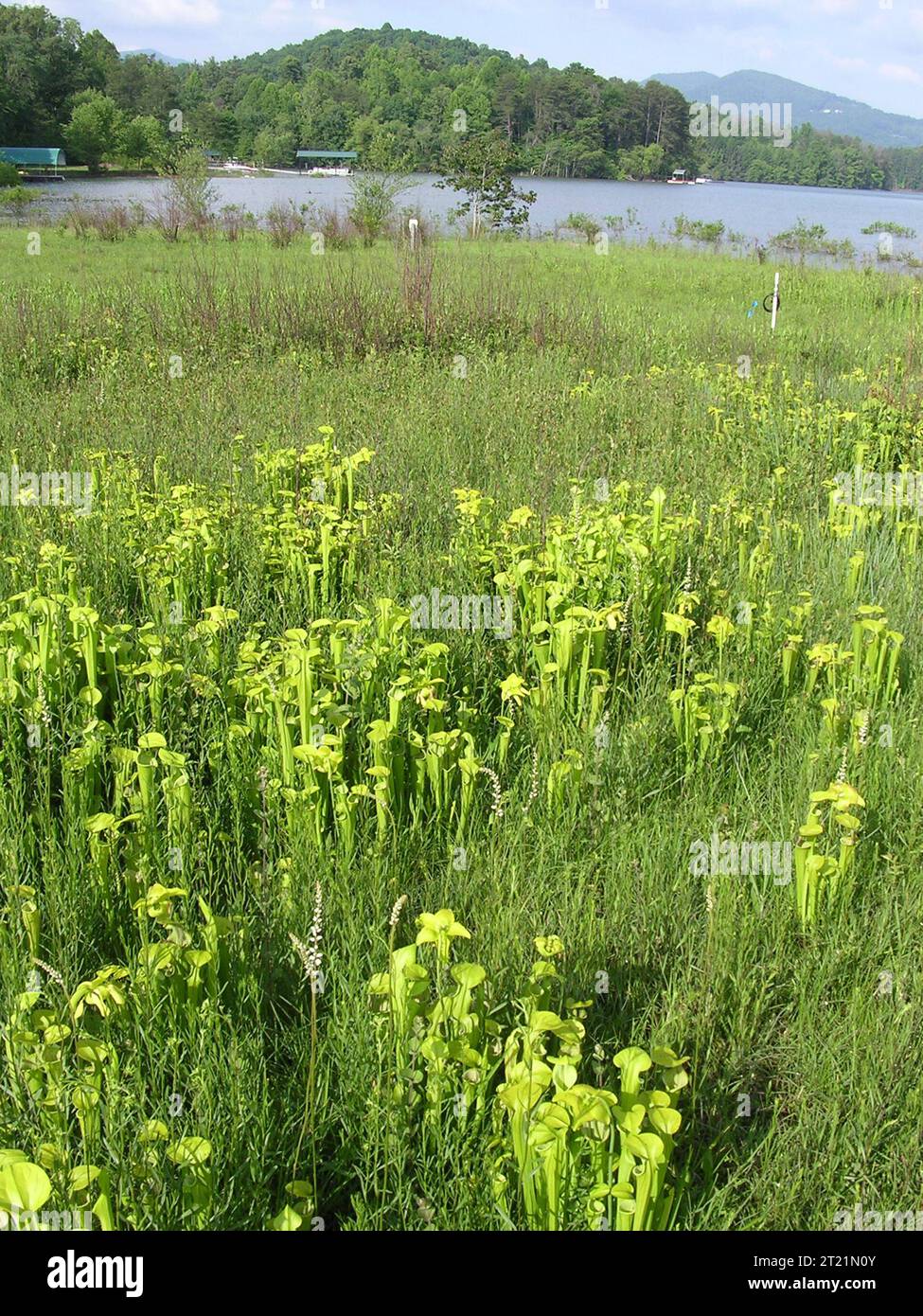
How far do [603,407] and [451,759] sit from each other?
5546 millimetres

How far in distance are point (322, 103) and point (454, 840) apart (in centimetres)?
6631

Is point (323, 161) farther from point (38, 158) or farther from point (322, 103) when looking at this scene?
point (38, 158)

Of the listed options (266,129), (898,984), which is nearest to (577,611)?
(898,984)

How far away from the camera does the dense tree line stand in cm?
5412

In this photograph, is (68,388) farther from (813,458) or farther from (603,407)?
(813,458)

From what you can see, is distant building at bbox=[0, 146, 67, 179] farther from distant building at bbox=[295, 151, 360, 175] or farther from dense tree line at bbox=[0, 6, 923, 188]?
distant building at bbox=[295, 151, 360, 175]

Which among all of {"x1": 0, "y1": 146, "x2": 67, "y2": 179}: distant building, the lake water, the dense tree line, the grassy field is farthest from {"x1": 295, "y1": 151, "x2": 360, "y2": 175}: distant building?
the grassy field

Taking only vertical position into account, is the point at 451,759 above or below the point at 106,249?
below

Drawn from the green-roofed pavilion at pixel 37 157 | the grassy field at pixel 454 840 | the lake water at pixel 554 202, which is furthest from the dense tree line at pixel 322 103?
the grassy field at pixel 454 840

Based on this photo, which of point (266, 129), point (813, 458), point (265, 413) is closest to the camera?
point (813, 458)

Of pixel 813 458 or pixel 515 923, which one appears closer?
pixel 515 923

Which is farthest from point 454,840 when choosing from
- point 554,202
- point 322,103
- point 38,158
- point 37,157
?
point 322,103

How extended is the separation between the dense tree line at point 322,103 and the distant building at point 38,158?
134 centimetres

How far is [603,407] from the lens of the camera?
26.2 feet
